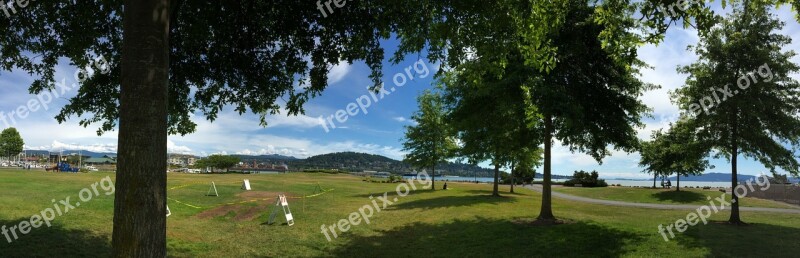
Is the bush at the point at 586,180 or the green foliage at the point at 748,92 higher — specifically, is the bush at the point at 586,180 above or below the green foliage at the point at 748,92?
below

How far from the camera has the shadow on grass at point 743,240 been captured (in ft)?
39.2

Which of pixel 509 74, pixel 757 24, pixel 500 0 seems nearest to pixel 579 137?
pixel 509 74

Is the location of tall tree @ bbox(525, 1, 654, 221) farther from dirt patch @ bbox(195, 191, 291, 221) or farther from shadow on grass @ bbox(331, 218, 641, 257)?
dirt patch @ bbox(195, 191, 291, 221)

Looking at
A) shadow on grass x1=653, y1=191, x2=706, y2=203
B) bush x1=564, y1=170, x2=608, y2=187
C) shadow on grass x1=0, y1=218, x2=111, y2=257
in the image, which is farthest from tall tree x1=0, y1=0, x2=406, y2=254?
bush x1=564, y1=170, x2=608, y2=187

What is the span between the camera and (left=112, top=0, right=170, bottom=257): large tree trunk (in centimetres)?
434

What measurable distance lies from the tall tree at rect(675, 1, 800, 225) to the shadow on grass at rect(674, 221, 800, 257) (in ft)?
5.29

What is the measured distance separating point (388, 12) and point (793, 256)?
12202 millimetres

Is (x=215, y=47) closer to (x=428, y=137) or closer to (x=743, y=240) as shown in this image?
(x=743, y=240)

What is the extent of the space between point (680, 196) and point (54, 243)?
129ft

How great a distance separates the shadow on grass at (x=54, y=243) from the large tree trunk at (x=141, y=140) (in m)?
8.97

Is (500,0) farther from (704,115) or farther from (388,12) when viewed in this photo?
(704,115)

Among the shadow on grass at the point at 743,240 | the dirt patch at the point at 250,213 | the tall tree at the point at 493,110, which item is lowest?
the dirt patch at the point at 250,213

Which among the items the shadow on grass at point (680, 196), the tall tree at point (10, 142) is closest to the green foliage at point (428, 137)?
the shadow on grass at point (680, 196)

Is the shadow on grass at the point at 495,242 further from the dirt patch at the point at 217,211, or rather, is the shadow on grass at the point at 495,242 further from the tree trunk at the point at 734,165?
the dirt patch at the point at 217,211
